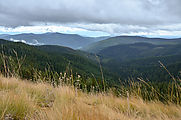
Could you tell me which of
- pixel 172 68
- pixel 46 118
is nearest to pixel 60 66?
pixel 172 68

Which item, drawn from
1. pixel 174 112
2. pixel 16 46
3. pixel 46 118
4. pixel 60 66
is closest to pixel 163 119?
pixel 174 112

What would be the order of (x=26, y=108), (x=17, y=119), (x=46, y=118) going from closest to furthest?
(x=46, y=118), (x=17, y=119), (x=26, y=108)

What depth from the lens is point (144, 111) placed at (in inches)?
142

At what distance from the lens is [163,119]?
290cm

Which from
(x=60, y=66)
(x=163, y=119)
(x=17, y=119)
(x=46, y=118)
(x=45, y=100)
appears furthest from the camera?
(x=60, y=66)

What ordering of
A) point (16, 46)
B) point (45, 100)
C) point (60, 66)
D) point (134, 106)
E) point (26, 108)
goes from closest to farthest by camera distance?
point (26, 108) < point (45, 100) < point (134, 106) < point (60, 66) < point (16, 46)

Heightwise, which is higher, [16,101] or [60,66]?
[16,101]

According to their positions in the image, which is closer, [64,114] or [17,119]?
[64,114]

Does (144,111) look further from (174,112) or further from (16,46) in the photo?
(16,46)

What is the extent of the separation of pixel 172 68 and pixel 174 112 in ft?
676

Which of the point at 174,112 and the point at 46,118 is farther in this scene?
the point at 174,112

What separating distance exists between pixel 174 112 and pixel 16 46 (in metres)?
197

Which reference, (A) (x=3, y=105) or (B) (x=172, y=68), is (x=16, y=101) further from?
(B) (x=172, y=68)

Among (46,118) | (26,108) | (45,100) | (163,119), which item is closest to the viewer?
(46,118)
